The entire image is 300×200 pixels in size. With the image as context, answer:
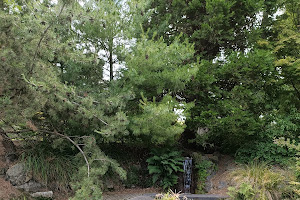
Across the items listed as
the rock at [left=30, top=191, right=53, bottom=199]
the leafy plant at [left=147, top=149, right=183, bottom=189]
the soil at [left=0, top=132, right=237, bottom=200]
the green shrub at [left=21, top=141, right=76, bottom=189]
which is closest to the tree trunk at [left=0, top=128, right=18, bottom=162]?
the soil at [left=0, top=132, right=237, bottom=200]

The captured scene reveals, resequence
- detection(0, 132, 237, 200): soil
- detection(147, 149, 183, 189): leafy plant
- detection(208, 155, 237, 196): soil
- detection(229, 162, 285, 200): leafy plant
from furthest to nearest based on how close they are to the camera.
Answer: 1. detection(147, 149, 183, 189): leafy plant
2. detection(208, 155, 237, 196): soil
3. detection(0, 132, 237, 200): soil
4. detection(229, 162, 285, 200): leafy plant

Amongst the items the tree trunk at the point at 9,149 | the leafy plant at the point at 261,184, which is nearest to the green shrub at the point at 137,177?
the leafy plant at the point at 261,184

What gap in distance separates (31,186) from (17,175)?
40cm

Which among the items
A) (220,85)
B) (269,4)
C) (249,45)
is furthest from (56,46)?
(269,4)

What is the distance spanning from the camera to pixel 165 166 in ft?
22.3

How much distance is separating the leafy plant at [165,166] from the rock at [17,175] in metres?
3.02

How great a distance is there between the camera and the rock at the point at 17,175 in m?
5.57

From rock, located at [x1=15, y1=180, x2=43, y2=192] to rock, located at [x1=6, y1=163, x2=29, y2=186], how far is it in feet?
0.29

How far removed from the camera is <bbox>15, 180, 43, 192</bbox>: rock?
18.2ft

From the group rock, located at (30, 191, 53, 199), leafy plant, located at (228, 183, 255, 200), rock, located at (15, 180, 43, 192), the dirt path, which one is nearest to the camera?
leafy plant, located at (228, 183, 255, 200)

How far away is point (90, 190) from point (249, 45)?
6086 millimetres

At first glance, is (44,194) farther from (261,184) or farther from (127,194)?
(261,184)

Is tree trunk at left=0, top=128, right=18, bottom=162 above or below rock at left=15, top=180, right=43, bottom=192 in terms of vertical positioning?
above

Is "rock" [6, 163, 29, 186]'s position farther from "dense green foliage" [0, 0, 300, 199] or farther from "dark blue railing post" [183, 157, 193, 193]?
"dark blue railing post" [183, 157, 193, 193]
